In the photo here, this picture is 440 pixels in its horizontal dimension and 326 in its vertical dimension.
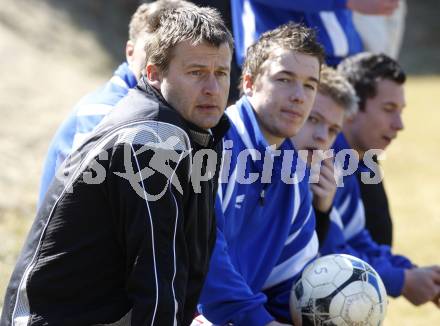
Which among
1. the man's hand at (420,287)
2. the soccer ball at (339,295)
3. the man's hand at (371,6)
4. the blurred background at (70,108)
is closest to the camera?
the soccer ball at (339,295)

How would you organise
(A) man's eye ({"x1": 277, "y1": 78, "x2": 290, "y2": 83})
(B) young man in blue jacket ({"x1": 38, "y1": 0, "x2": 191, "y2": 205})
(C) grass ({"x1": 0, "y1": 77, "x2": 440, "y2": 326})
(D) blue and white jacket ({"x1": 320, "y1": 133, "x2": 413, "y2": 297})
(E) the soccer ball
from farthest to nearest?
1. (C) grass ({"x1": 0, "y1": 77, "x2": 440, "y2": 326})
2. (D) blue and white jacket ({"x1": 320, "y1": 133, "x2": 413, "y2": 297})
3. (B) young man in blue jacket ({"x1": 38, "y1": 0, "x2": 191, "y2": 205})
4. (A) man's eye ({"x1": 277, "y1": 78, "x2": 290, "y2": 83})
5. (E) the soccer ball

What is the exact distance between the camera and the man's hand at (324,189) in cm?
516

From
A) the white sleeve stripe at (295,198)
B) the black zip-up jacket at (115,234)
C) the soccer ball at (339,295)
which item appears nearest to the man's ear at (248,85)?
the white sleeve stripe at (295,198)

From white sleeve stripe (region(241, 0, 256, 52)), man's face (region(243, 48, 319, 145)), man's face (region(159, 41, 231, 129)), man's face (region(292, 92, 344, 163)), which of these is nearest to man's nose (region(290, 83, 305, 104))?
man's face (region(243, 48, 319, 145))

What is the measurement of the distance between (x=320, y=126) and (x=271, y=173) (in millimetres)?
866

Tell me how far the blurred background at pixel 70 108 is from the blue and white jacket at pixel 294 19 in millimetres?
2141

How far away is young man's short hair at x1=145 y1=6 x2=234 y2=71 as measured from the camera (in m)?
3.71

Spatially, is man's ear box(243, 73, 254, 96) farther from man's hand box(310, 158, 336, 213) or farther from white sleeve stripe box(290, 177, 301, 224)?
man's hand box(310, 158, 336, 213)

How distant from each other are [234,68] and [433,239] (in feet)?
12.8

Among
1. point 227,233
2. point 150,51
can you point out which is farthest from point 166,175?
point 227,233

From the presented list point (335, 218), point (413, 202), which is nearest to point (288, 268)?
point (335, 218)

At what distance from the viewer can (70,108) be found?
1163 cm

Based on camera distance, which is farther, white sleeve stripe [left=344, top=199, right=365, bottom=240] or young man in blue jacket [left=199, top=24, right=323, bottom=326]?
white sleeve stripe [left=344, top=199, right=365, bottom=240]

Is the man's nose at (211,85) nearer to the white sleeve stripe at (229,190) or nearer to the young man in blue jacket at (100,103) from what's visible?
the white sleeve stripe at (229,190)
